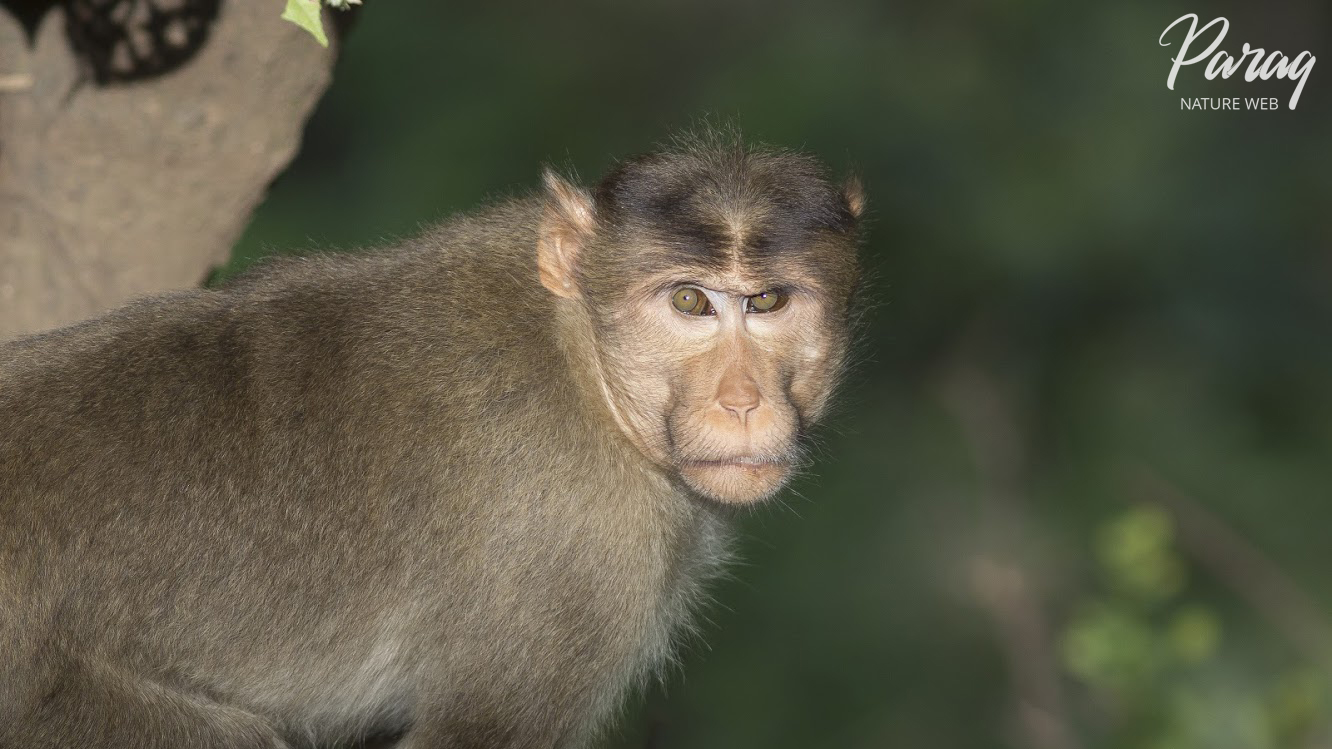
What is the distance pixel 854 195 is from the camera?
5000 mm

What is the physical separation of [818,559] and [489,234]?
687 centimetres

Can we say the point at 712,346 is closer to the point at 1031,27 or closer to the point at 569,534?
the point at 569,534

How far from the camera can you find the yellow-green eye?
177 inches

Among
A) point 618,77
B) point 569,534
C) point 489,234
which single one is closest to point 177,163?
point 489,234

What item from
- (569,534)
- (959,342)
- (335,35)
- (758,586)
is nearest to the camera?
(569,534)

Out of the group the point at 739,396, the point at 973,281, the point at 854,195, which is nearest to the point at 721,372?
the point at 739,396

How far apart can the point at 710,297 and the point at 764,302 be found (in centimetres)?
15

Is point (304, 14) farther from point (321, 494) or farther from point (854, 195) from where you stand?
point (854, 195)

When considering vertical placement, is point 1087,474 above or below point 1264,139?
below

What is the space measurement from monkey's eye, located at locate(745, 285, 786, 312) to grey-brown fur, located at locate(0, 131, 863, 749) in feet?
1.57

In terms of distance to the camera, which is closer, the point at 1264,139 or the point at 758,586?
the point at 758,586

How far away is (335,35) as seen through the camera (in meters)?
5.45

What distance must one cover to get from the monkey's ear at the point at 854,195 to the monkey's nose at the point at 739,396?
85 cm

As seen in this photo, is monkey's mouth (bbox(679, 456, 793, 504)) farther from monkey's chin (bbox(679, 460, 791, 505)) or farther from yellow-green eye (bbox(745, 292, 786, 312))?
yellow-green eye (bbox(745, 292, 786, 312))
